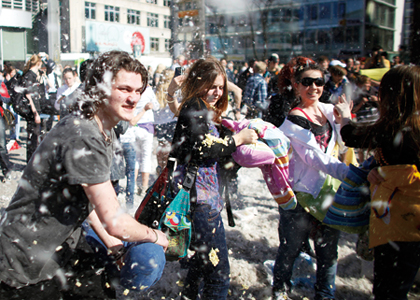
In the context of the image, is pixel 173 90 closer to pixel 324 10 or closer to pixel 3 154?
pixel 3 154

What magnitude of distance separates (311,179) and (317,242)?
0.49 m

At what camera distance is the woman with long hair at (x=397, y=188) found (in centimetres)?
168

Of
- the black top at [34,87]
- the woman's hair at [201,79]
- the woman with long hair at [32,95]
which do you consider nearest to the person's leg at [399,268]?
the woman's hair at [201,79]

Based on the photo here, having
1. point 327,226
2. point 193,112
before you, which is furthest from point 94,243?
point 327,226

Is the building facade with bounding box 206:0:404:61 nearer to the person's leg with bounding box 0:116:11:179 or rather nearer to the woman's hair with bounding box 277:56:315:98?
the person's leg with bounding box 0:116:11:179

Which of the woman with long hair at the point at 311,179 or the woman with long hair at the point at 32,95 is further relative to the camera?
the woman with long hair at the point at 32,95

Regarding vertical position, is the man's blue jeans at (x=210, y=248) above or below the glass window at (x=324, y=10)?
below

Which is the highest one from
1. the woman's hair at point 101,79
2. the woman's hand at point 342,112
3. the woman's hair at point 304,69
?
the woman's hair at point 304,69

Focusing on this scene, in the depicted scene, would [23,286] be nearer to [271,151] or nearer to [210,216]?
[210,216]

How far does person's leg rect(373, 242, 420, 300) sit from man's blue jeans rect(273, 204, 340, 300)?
23.5 inches

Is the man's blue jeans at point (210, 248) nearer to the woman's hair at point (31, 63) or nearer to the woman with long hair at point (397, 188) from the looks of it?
the woman with long hair at point (397, 188)

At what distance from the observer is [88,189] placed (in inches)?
53.4

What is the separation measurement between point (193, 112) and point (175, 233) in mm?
793

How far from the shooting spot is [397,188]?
5.66 feet
